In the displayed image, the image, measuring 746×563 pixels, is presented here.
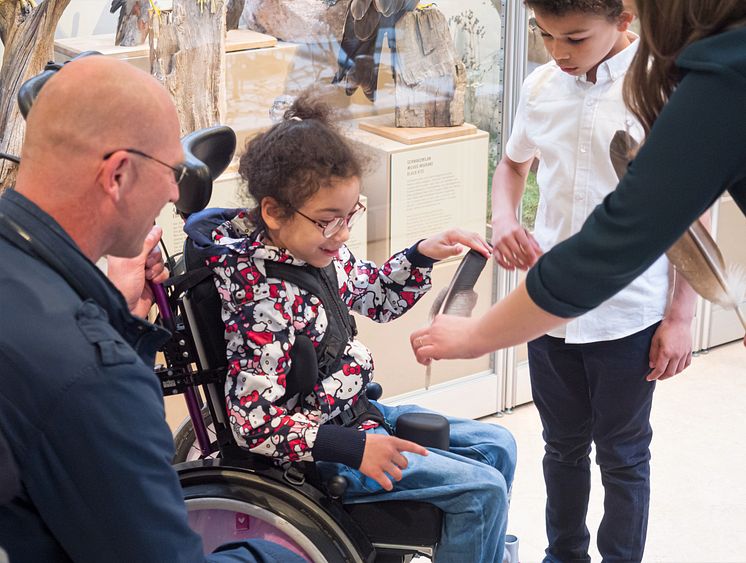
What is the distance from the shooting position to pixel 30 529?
3.56 ft

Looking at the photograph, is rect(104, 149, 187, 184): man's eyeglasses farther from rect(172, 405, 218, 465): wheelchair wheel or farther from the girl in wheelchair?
rect(172, 405, 218, 465): wheelchair wheel

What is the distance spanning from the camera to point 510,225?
2.07 m

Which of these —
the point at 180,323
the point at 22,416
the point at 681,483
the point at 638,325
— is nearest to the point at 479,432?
the point at 638,325

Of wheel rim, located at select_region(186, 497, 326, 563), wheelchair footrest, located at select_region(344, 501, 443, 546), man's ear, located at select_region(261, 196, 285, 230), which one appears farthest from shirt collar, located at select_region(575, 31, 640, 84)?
wheel rim, located at select_region(186, 497, 326, 563)

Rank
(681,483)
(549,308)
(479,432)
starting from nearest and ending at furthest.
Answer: (549,308), (479,432), (681,483)

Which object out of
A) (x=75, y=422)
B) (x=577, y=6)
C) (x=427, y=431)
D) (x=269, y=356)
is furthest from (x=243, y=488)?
(x=577, y=6)

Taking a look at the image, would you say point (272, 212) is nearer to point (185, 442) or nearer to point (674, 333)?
point (185, 442)

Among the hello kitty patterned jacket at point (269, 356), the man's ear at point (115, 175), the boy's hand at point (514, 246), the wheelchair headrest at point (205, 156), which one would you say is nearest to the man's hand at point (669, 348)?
the boy's hand at point (514, 246)

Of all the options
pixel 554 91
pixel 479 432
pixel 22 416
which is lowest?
pixel 479 432

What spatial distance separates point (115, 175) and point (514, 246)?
3.48 ft

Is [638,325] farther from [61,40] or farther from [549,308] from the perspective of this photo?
[61,40]

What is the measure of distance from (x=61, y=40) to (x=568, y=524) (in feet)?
5.54

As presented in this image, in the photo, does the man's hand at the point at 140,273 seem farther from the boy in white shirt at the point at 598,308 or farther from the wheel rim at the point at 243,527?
the boy in white shirt at the point at 598,308

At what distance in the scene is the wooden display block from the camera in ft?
9.62
